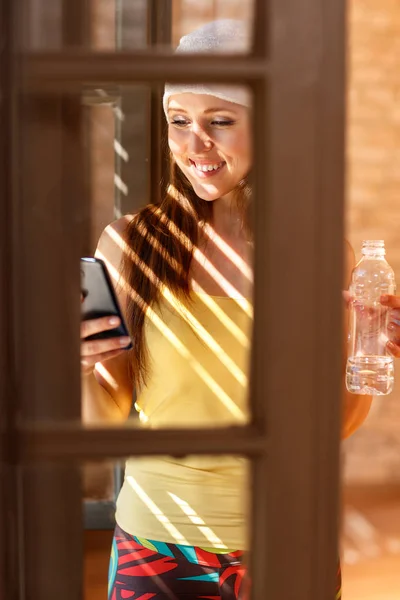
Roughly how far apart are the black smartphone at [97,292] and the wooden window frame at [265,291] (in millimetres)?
291

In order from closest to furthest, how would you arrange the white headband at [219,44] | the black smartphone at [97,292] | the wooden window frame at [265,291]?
the wooden window frame at [265,291] → the black smartphone at [97,292] → the white headband at [219,44]

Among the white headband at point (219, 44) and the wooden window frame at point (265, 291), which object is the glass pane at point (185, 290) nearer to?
the white headband at point (219, 44)

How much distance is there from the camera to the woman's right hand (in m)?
1.09

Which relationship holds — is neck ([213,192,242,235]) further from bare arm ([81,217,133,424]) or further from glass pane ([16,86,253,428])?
bare arm ([81,217,133,424])

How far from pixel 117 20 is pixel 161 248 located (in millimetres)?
1613

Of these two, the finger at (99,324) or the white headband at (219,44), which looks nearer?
the finger at (99,324)

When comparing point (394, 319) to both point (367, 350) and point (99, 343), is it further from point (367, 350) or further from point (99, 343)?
point (99, 343)

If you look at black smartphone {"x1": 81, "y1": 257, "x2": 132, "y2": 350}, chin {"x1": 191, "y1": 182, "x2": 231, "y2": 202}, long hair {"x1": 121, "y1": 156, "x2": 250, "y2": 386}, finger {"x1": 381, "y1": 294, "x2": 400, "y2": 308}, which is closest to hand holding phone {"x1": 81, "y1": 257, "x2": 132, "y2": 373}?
black smartphone {"x1": 81, "y1": 257, "x2": 132, "y2": 350}

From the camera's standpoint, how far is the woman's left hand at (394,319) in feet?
5.21

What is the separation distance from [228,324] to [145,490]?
321 mm

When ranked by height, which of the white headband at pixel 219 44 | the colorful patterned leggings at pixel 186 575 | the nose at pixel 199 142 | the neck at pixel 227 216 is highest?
the white headband at pixel 219 44

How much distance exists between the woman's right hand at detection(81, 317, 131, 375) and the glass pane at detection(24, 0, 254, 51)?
357mm

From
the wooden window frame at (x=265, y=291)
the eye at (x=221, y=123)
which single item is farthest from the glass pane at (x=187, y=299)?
the wooden window frame at (x=265, y=291)

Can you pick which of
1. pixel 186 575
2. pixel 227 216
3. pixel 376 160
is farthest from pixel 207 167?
pixel 376 160
